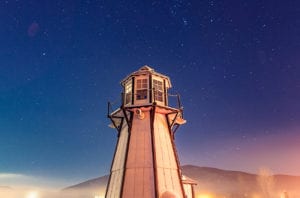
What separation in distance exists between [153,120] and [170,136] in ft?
6.38

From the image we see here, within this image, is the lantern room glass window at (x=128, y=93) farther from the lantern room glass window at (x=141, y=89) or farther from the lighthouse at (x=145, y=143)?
the lantern room glass window at (x=141, y=89)

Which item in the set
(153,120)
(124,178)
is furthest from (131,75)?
(124,178)

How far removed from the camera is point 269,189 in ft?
373

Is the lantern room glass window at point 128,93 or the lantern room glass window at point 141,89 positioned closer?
the lantern room glass window at point 141,89

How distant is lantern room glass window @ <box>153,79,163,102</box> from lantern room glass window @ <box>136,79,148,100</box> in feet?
2.19

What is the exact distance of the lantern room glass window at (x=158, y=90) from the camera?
17.9m

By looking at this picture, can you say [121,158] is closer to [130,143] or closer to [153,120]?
[130,143]

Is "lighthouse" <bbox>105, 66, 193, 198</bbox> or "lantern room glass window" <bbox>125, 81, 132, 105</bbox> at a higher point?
"lantern room glass window" <bbox>125, 81, 132, 105</bbox>

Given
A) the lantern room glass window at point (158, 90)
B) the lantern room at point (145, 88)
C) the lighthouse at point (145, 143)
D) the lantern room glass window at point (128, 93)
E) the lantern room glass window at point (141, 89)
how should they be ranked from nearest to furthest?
the lighthouse at point (145, 143) → the lantern room at point (145, 88) → the lantern room glass window at point (141, 89) → the lantern room glass window at point (158, 90) → the lantern room glass window at point (128, 93)

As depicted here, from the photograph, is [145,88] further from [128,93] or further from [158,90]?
[128,93]

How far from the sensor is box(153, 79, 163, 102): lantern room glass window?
17856 mm

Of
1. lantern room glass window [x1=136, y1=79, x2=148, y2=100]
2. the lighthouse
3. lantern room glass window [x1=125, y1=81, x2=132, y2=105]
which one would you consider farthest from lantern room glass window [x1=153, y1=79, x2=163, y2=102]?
lantern room glass window [x1=125, y1=81, x2=132, y2=105]

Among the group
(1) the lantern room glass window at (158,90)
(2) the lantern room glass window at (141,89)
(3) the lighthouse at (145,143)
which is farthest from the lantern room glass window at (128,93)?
(1) the lantern room glass window at (158,90)

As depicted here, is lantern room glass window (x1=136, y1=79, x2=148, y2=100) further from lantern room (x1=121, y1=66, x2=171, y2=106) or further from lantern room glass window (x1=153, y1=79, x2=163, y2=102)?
lantern room glass window (x1=153, y1=79, x2=163, y2=102)
